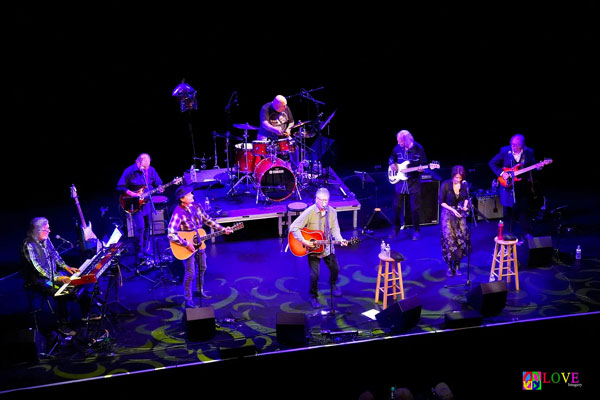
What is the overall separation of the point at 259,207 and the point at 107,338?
4.39 meters

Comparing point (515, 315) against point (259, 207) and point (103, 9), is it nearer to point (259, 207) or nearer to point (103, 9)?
point (259, 207)

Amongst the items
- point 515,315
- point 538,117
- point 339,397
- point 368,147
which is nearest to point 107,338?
point 339,397

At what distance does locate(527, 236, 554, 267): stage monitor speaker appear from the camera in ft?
32.6

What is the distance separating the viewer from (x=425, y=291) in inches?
366

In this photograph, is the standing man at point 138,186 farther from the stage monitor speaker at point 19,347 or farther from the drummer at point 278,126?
the stage monitor speaker at point 19,347

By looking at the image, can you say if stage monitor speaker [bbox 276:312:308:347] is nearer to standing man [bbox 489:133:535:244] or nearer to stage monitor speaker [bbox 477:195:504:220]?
standing man [bbox 489:133:535:244]

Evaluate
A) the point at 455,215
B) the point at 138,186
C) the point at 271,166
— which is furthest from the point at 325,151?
the point at 138,186

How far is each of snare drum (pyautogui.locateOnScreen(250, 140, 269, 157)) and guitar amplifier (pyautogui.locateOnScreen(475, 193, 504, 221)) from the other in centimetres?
439

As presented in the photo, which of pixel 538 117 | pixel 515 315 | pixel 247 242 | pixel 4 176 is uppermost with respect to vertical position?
pixel 538 117

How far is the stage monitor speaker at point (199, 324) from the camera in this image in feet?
25.8

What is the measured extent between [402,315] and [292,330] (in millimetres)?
1436

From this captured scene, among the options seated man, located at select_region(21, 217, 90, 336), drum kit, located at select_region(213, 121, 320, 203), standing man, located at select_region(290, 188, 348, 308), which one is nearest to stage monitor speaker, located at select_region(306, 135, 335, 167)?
drum kit, located at select_region(213, 121, 320, 203)

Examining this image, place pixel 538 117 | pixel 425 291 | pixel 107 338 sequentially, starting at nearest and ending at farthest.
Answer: pixel 107 338, pixel 425 291, pixel 538 117

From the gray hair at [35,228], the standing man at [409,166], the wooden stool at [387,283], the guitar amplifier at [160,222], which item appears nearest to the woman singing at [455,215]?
the wooden stool at [387,283]
